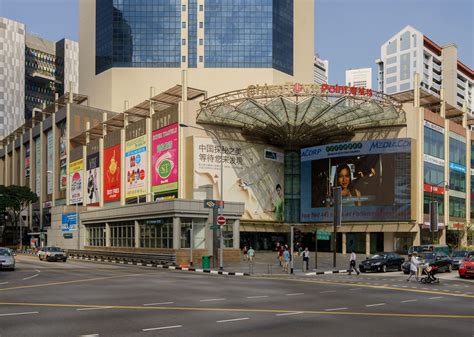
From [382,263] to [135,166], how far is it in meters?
53.1

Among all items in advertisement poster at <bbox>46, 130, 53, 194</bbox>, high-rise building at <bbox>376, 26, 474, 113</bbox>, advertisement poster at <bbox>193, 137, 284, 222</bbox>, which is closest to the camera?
advertisement poster at <bbox>193, 137, 284, 222</bbox>

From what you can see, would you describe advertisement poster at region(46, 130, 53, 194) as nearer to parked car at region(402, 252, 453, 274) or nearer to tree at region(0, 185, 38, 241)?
tree at region(0, 185, 38, 241)

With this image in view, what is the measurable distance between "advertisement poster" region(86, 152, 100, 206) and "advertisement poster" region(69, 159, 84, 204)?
202 centimetres

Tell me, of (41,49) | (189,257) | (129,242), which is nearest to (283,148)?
(129,242)

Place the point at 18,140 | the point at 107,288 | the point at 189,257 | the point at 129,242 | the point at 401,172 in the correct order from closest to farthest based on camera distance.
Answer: the point at 107,288 < the point at 189,257 < the point at 129,242 < the point at 401,172 < the point at 18,140

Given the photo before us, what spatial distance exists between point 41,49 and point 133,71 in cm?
9914

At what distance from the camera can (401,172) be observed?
7250 cm

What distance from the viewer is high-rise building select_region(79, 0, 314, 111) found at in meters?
107

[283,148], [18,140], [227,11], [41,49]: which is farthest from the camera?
[41,49]

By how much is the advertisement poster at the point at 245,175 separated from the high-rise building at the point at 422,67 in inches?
3585

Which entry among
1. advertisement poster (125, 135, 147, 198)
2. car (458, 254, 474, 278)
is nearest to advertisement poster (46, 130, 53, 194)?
advertisement poster (125, 135, 147, 198)

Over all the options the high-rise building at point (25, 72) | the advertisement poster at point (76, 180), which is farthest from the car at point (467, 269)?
the high-rise building at point (25, 72)

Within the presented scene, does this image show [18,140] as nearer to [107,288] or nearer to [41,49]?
[41,49]

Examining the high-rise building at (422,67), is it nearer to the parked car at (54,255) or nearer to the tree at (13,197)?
the tree at (13,197)
